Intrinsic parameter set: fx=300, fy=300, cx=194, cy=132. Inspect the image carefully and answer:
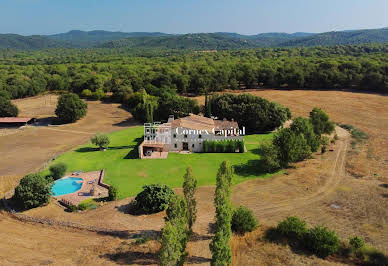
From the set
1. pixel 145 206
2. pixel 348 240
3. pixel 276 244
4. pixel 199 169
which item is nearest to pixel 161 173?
pixel 199 169

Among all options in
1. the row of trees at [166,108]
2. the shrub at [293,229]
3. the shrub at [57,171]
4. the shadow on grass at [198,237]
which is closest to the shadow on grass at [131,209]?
the shadow on grass at [198,237]

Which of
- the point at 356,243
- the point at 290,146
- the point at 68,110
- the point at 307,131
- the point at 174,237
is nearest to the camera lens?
the point at 174,237

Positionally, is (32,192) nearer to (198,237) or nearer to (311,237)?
(198,237)

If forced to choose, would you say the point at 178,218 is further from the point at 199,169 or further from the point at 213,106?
the point at 213,106

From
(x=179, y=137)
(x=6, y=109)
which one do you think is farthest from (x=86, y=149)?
(x=6, y=109)

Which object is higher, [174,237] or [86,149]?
[174,237]

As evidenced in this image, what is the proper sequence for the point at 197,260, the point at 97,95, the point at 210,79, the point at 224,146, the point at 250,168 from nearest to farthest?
the point at 197,260 → the point at 250,168 → the point at 224,146 → the point at 97,95 → the point at 210,79

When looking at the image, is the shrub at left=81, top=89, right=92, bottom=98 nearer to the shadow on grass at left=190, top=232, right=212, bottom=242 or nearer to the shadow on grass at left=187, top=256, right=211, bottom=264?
the shadow on grass at left=190, top=232, right=212, bottom=242
